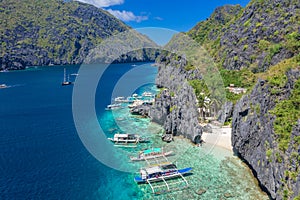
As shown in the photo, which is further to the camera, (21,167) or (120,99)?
(120,99)

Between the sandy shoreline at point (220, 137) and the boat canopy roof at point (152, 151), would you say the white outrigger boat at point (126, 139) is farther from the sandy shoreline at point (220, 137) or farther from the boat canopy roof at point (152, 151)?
the sandy shoreline at point (220, 137)

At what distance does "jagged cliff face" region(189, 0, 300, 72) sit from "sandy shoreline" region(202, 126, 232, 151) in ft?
110

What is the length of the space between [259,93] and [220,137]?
1404cm

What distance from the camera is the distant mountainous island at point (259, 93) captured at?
29.1 metres

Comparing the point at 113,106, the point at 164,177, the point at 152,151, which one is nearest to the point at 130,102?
the point at 113,106

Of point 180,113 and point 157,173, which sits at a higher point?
point 180,113

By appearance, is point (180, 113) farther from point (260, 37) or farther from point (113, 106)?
point (260, 37)

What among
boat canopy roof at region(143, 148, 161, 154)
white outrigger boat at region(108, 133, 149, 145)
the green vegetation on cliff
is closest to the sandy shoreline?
boat canopy roof at region(143, 148, 161, 154)

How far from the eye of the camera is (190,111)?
164 feet

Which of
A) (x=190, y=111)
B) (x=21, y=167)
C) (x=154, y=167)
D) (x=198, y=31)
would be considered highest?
(x=198, y=31)

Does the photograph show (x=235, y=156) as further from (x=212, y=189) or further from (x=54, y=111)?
(x=54, y=111)

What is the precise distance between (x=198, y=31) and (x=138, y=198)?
135139 mm

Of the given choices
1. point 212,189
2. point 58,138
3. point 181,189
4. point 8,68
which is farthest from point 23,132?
point 8,68

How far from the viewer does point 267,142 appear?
105ft
